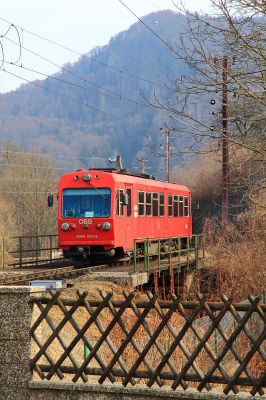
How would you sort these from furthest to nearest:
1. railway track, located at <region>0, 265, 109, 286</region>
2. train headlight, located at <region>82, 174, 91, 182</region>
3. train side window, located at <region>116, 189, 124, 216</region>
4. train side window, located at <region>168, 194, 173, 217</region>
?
train side window, located at <region>168, 194, 173, 217</region> → train headlight, located at <region>82, 174, 91, 182</region> → train side window, located at <region>116, 189, 124, 216</region> → railway track, located at <region>0, 265, 109, 286</region>

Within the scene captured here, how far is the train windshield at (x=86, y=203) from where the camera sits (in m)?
25.4

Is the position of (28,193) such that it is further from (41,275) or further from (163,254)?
(41,275)

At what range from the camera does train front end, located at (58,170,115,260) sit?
2530 centimetres

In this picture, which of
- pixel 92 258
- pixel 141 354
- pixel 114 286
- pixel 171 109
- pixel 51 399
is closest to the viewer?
pixel 141 354

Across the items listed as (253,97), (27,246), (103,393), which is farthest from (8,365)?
(27,246)

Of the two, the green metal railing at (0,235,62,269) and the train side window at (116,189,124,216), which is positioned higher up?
the train side window at (116,189,124,216)

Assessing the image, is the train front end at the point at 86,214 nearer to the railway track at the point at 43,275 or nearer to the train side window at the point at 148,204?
the railway track at the point at 43,275

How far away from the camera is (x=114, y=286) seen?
20125 mm

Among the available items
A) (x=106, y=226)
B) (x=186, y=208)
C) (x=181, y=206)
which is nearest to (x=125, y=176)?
(x=106, y=226)

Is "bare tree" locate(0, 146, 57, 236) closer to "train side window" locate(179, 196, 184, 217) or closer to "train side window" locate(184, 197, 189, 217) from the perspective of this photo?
"train side window" locate(184, 197, 189, 217)

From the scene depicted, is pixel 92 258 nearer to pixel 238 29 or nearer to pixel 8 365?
pixel 238 29

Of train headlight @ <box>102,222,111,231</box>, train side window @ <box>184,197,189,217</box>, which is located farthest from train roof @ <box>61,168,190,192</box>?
train side window @ <box>184,197,189,217</box>

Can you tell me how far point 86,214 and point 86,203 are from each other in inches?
14.6

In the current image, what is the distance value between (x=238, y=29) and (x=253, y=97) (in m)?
1.04
